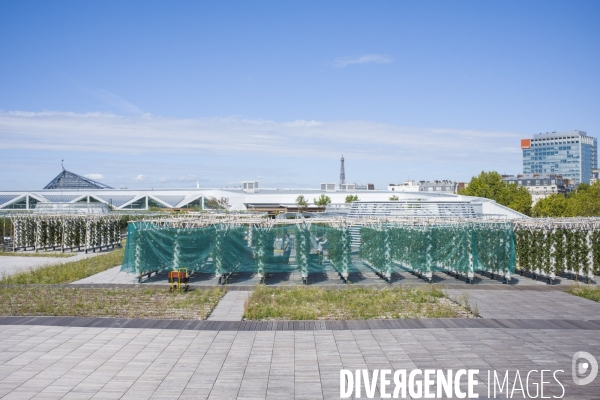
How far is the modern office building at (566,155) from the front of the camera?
190 metres

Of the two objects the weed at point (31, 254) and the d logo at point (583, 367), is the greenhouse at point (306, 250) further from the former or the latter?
the weed at point (31, 254)

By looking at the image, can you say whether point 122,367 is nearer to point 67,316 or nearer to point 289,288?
point 67,316

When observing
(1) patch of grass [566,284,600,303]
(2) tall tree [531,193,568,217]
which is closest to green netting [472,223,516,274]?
(1) patch of grass [566,284,600,303]

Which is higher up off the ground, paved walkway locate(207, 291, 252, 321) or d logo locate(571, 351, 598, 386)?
paved walkway locate(207, 291, 252, 321)

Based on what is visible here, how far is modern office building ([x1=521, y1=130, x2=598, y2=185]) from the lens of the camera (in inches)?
7495

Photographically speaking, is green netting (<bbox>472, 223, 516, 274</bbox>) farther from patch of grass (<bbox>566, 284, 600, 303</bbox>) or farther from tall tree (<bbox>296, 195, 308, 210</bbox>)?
tall tree (<bbox>296, 195, 308, 210</bbox>)

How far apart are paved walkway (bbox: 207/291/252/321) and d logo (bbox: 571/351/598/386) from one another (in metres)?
6.89

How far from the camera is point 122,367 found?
28.7ft

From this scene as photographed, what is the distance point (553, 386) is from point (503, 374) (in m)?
0.74

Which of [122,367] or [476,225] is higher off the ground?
[476,225]

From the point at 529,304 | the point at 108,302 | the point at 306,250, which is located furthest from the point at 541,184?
the point at 108,302

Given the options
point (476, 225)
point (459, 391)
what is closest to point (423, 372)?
point (459, 391)

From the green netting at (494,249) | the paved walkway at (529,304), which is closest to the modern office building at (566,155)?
the green netting at (494,249)

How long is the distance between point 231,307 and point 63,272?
8665 mm
